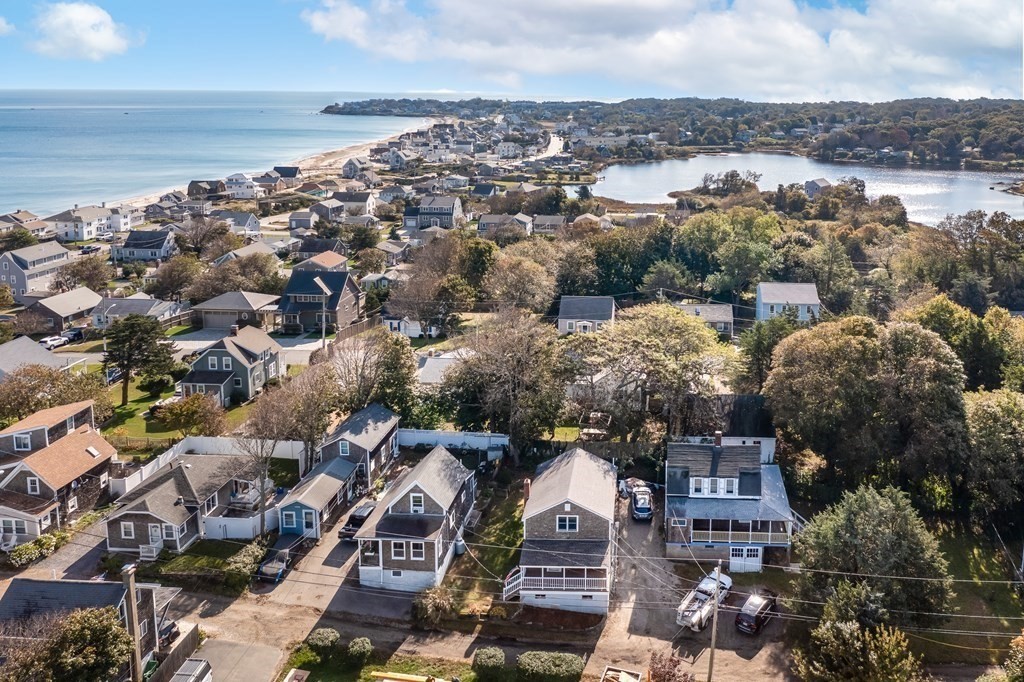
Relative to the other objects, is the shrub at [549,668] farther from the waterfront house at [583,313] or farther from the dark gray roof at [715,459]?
the waterfront house at [583,313]

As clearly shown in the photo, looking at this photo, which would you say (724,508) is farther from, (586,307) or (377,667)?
(586,307)

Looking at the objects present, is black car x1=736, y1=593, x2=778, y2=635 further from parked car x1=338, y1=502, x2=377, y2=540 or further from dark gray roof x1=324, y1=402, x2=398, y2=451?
dark gray roof x1=324, y1=402, x2=398, y2=451

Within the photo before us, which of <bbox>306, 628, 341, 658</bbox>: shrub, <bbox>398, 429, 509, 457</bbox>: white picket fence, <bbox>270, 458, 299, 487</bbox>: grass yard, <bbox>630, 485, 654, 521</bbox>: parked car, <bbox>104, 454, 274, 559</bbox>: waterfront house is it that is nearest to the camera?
<bbox>306, 628, 341, 658</bbox>: shrub

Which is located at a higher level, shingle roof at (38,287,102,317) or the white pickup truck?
shingle roof at (38,287,102,317)

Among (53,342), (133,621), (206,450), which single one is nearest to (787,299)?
(206,450)

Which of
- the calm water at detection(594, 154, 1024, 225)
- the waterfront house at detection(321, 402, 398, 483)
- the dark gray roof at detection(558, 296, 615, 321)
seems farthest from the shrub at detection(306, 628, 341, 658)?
the calm water at detection(594, 154, 1024, 225)

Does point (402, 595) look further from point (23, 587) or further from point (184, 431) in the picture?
point (184, 431)

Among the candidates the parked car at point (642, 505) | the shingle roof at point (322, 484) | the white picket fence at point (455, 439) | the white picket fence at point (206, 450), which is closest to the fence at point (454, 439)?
the white picket fence at point (455, 439)
